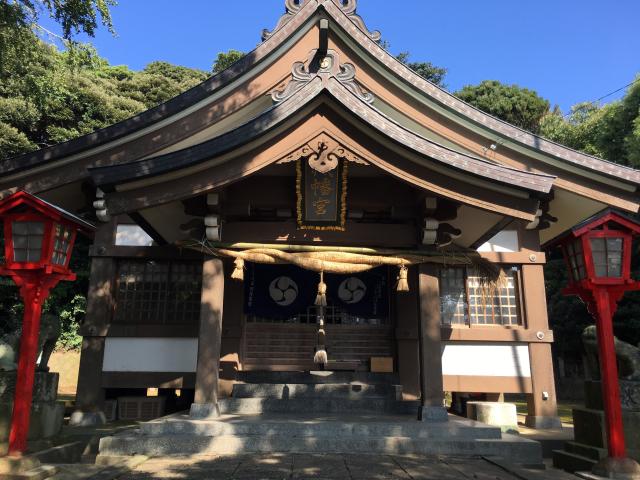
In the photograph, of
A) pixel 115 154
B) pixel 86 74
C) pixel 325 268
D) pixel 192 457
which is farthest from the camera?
pixel 86 74

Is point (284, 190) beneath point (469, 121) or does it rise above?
beneath

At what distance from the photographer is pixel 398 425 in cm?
650

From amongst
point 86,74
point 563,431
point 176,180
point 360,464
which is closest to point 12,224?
point 176,180

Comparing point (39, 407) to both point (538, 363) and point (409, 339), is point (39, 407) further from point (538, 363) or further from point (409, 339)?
point (538, 363)

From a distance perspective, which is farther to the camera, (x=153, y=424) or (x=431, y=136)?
(x=431, y=136)

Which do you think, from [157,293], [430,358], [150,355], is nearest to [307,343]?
[150,355]

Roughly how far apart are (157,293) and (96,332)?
1.43 m

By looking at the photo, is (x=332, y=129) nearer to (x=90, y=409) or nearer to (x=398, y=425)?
(x=398, y=425)

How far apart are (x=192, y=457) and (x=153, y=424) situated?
3.03ft

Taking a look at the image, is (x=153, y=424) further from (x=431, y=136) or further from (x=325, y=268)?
(x=431, y=136)

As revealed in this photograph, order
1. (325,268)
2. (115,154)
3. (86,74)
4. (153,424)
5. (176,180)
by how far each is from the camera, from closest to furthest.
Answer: (153,424) → (176,180) → (325,268) → (115,154) → (86,74)

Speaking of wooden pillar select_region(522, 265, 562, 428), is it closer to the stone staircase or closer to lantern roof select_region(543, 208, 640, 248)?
the stone staircase

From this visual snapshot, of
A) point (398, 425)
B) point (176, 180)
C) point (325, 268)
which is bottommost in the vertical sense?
point (398, 425)

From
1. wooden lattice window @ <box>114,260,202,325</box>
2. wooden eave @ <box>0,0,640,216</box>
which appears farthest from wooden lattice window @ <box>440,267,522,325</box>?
wooden lattice window @ <box>114,260,202,325</box>
